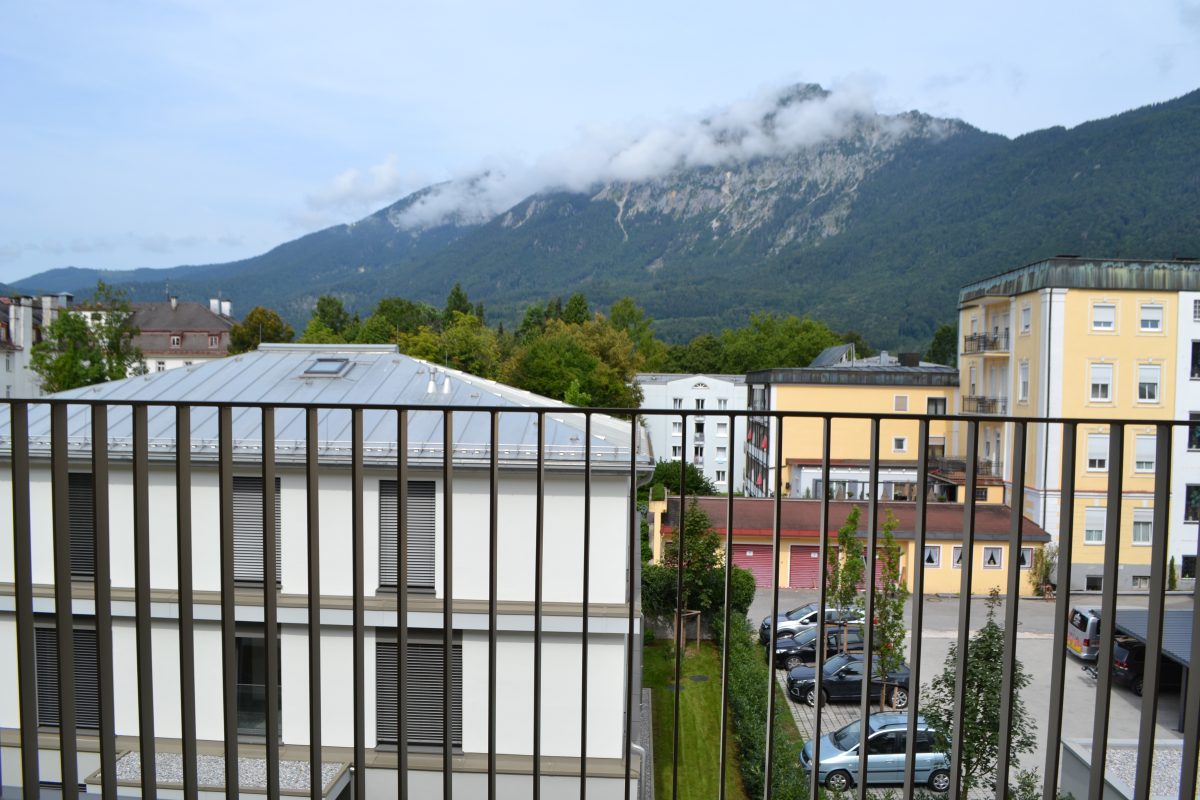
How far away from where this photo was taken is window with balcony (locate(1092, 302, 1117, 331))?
20.1 m

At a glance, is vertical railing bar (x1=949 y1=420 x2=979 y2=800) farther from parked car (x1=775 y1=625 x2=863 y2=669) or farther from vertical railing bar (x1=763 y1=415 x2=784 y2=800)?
parked car (x1=775 y1=625 x2=863 y2=669)

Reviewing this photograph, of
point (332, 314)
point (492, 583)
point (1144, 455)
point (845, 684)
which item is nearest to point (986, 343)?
point (1144, 455)

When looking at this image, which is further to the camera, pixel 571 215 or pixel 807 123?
pixel 807 123

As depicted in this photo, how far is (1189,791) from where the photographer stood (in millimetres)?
1815

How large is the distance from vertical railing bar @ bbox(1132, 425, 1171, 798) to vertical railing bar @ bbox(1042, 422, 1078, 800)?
159mm

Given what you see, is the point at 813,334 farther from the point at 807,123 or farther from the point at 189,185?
the point at 807,123

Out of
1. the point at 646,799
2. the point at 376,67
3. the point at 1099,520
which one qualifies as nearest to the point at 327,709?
the point at 646,799

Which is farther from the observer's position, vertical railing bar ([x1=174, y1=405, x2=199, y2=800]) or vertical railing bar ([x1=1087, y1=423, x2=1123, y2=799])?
vertical railing bar ([x1=174, y1=405, x2=199, y2=800])

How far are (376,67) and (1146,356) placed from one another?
1917 cm

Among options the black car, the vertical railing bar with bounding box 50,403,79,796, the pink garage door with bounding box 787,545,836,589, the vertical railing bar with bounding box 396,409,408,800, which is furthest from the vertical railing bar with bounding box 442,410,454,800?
the pink garage door with bounding box 787,545,836,589

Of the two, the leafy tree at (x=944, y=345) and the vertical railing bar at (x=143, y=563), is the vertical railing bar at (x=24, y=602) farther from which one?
the leafy tree at (x=944, y=345)

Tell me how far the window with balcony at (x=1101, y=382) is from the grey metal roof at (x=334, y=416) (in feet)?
52.7

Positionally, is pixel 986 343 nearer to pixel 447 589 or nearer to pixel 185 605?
pixel 447 589

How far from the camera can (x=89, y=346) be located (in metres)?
30.1
